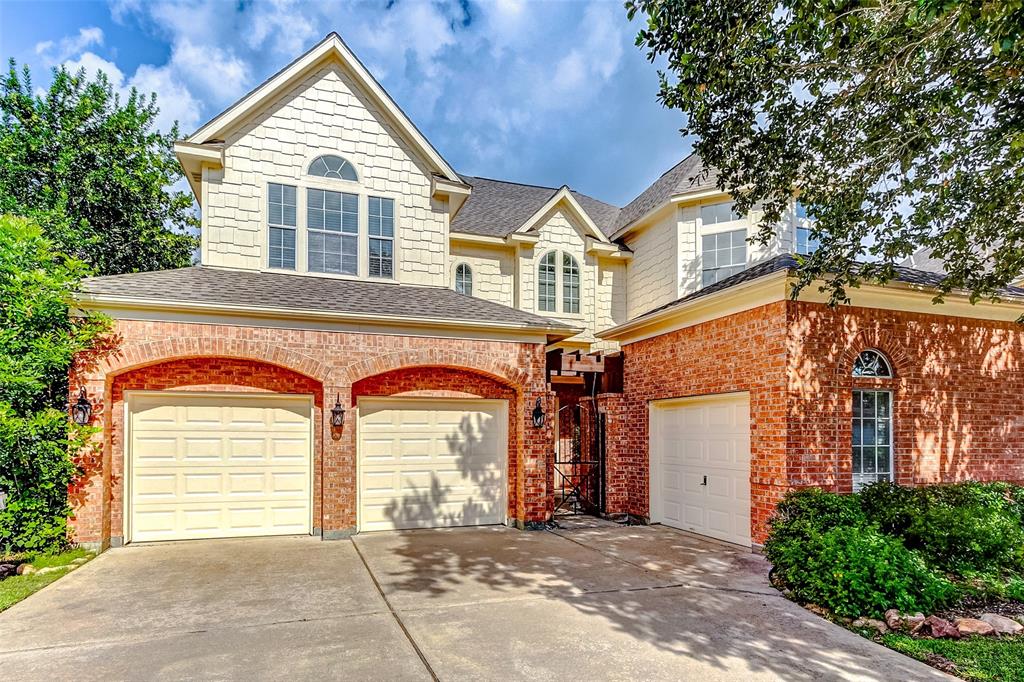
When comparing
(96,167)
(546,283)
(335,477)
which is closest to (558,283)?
(546,283)

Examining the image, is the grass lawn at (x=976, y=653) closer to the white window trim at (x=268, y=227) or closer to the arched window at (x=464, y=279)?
the white window trim at (x=268, y=227)

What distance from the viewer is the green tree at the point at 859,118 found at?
6.50m

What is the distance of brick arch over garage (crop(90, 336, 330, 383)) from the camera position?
29.0 feet

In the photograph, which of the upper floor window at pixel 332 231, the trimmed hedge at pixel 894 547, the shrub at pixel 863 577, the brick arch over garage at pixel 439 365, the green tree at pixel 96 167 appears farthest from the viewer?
the green tree at pixel 96 167

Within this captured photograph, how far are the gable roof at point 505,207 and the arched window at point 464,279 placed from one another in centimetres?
94

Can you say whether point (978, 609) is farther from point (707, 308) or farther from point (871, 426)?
point (707, 308)

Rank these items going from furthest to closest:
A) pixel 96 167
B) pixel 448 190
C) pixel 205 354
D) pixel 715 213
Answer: pixel 96 167 < pixel 715 213 < pixel 448 190 < pixel 205 354

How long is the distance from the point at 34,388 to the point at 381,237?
6.15m

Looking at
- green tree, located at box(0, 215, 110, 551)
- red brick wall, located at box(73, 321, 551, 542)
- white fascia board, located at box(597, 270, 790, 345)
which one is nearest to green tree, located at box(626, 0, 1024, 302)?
white fascia board, located at box(597, 270, 790, 345)

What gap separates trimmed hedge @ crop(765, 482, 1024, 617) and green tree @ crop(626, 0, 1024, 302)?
2893 mm

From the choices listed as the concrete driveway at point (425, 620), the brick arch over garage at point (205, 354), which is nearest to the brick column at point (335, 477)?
the brick arch over garage at point (205, 354)

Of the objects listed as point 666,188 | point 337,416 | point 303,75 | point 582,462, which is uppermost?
point 303,75

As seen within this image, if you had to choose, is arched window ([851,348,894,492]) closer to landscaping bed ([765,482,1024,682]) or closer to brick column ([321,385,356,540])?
landscaping bed ([765,482,1024,682])

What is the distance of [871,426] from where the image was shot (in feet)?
30.3
